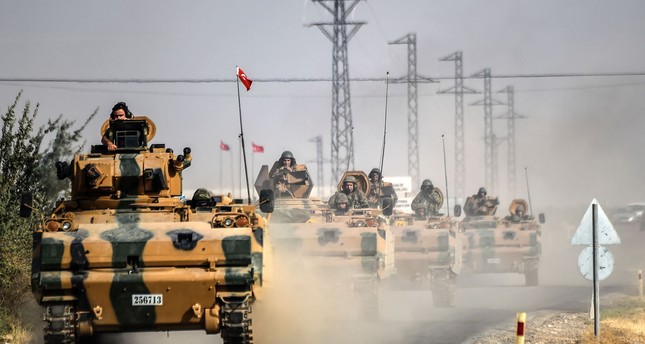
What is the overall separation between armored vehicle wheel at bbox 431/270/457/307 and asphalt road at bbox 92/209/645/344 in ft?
1.20

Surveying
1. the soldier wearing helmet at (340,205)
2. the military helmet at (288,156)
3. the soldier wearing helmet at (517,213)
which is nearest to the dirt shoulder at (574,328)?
the soldier wearing helmet at (340,205)

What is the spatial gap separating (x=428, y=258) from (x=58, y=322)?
629 inches

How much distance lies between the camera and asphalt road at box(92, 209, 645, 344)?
21.5m

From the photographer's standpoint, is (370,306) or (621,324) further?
(370,306)

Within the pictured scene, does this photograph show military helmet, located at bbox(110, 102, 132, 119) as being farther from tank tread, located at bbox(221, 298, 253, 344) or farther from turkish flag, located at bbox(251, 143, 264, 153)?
turkish flag, located at bbox(251, 143, 264, 153)

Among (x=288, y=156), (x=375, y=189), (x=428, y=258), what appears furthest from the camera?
(x=375, y=189)

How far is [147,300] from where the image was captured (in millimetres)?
16859

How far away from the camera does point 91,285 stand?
16766mm

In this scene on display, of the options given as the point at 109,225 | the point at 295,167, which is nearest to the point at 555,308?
the point at 295,167

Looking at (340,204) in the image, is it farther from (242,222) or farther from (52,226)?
(52,226)

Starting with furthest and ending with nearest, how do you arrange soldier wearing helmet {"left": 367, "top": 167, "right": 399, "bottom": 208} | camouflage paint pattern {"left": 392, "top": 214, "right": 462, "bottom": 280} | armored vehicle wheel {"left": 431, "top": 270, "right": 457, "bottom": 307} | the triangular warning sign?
soldier wearing helmet {"left": 367, "top": 167, "right": 399, "bottom": 208}
camouflage paint pattern {"left": 392, "top": 214, "right": 462, "bottom": 280}
armored vehicle wheel {"left": 431, "top": 270, "right": 457, "bottom": 307}
the triangular warning sign

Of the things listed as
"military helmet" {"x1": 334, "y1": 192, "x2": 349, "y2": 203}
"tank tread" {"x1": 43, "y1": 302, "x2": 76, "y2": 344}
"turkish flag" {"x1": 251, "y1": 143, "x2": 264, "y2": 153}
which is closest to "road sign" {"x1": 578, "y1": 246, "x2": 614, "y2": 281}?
"tank tread" {"x1": 43, "y1": 302, "x2": 76, "y2": 344}

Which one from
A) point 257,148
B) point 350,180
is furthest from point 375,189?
point 257,148

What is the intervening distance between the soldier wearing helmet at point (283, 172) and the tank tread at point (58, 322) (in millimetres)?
14457
